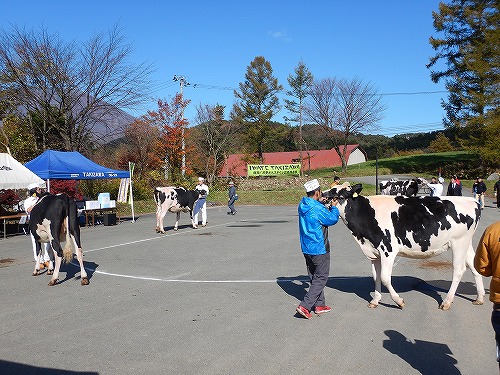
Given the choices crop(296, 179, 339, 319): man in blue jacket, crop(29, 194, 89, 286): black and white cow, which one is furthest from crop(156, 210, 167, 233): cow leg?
crop(296, 179, 339, 319): man in blue jacket

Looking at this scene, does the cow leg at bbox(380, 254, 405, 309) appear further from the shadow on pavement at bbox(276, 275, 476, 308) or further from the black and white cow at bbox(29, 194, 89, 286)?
the black and white cow at bbox(29, 194, 89, 286)

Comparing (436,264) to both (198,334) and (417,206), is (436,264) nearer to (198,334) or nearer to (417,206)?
(417,206)

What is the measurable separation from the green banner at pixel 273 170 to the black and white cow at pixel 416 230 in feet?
125

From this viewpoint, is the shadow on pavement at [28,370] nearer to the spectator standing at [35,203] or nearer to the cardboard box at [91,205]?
the spectator standing at [35,203]

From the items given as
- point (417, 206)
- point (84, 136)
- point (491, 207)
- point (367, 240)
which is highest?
point (84, 136)

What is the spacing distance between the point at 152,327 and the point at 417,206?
14.5 feet

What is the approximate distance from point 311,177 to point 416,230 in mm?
40178

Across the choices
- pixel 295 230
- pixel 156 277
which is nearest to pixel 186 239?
pixel 295 230

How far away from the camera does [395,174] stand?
5947 cm

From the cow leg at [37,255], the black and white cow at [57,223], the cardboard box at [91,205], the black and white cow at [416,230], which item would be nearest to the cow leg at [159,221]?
the cardboard box at [91,205]

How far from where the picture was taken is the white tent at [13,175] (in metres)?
18.1

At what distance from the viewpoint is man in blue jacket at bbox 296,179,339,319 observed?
6.72 metres

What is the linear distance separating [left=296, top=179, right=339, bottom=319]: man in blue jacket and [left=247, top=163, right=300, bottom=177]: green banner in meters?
38.7

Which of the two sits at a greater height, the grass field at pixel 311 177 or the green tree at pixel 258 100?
the green tree at pixel 258 100
